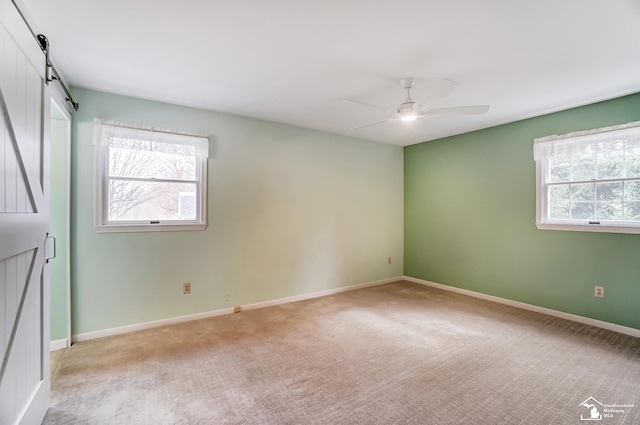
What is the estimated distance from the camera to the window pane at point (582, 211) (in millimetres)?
3363

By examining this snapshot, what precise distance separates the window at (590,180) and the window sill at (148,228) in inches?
168

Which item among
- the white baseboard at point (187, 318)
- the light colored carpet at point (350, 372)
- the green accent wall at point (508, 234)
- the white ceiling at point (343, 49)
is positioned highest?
the white ceiling at point (343, 49)

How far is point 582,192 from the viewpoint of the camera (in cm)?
341

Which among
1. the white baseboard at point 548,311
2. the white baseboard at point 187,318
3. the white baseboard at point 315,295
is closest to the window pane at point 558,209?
the white baseboard at point 548,311

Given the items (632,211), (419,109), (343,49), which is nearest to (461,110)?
(419,109)

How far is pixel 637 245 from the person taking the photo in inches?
118

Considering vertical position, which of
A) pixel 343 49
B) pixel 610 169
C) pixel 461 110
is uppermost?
pixel 343 49

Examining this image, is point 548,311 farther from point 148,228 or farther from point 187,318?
point 148,228

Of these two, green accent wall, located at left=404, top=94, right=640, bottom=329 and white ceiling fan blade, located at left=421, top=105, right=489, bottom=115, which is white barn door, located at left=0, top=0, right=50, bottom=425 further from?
green accent wall, located at left=404, top=94, right=640, bottom=329

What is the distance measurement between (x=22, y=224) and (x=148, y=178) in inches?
70.8

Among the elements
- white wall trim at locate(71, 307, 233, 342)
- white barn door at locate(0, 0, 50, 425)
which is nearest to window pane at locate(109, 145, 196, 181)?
white barn door at locate(0, 0, 50, 425)

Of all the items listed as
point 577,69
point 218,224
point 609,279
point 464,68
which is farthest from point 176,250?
point 609,279

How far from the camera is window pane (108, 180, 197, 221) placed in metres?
3.05

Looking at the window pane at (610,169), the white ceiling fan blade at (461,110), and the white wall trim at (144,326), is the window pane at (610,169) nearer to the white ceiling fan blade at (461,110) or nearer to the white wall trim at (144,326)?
the white ceiling fan blade at (461,110)
